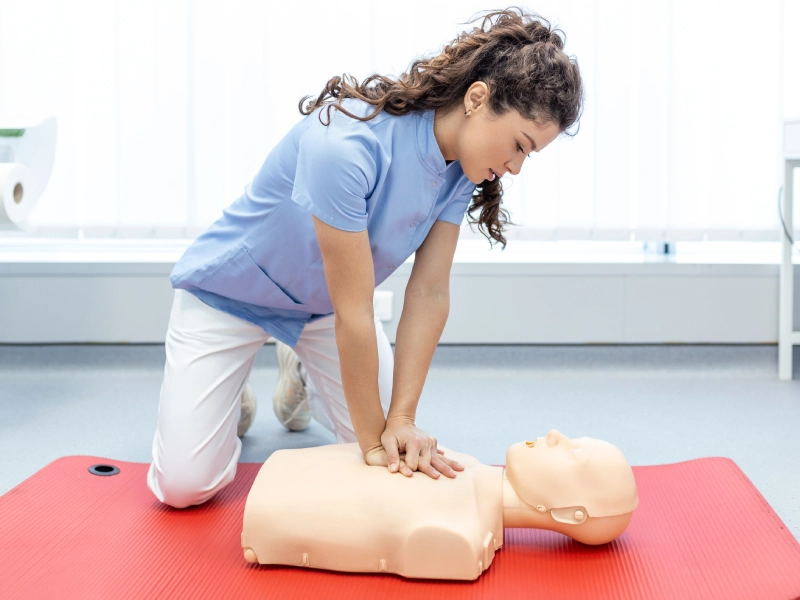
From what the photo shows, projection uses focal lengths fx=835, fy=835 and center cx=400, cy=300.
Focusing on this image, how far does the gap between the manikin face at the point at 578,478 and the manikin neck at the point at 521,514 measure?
1 cm

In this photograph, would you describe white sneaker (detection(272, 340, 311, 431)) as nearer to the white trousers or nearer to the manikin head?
the white trousers

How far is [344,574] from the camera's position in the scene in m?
1.21

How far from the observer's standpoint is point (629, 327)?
2568 mm

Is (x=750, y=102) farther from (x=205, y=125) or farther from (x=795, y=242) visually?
(x=205, y=125)

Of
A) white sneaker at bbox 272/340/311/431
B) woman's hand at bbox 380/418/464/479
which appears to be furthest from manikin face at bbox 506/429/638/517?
white sneaker at bbox 272/340/311/431

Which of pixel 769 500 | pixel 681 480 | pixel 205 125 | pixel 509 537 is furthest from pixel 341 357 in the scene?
pixel 205 125

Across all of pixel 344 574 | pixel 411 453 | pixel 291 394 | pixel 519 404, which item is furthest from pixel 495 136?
pixel 519 404

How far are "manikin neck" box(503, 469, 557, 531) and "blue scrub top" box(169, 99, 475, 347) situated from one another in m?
0.43

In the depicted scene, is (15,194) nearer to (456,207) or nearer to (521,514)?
(456,207)

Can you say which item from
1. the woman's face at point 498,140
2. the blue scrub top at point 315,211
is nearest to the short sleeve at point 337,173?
the blue scrub top at point 315,211

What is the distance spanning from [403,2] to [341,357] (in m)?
1.56

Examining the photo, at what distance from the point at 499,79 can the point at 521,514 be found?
642 millimetres

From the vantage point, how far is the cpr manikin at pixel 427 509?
1169 millimetres

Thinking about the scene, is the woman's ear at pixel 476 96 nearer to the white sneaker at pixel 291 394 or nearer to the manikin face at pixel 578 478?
the manikin face at pixel 578 478
